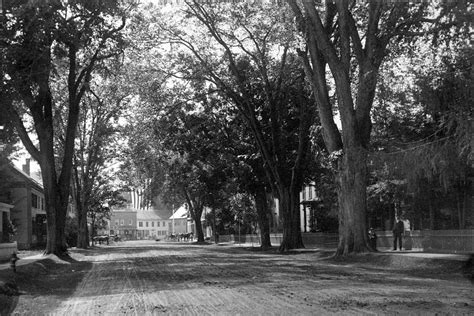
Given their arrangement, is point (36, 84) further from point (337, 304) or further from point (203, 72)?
point (337, 304)

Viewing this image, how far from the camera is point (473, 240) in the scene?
77.3 ft

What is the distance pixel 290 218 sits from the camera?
3269cm

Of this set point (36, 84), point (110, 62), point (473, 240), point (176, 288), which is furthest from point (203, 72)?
point (176, 288)

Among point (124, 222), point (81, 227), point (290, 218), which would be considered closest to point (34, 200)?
point (81, 227)

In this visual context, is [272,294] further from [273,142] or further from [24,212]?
[24,212]

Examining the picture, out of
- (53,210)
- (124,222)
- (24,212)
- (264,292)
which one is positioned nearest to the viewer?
(264,292)

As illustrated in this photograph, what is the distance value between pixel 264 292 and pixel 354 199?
35.5 feet

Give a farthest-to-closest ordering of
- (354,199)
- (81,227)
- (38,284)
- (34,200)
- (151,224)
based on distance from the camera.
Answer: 1. (151,224)
2. (34,200)
3. (81,227)
4. (354,199)
5. (38,284)

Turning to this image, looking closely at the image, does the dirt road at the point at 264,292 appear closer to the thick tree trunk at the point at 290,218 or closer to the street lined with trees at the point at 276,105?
the street lined with trees at the point at 276,105

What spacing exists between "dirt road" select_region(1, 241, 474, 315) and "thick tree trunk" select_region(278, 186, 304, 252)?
1301 centimetres

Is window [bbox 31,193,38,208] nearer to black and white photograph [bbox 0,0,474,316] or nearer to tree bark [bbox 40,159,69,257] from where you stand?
black and white photograph [bbox 0,0,474,316]

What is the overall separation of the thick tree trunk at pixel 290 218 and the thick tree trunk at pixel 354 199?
31.8 ft

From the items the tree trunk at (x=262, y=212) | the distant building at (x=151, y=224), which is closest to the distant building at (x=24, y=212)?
the tree trunk at (x=262, y=212)

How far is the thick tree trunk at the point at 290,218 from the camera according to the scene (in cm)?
3250
